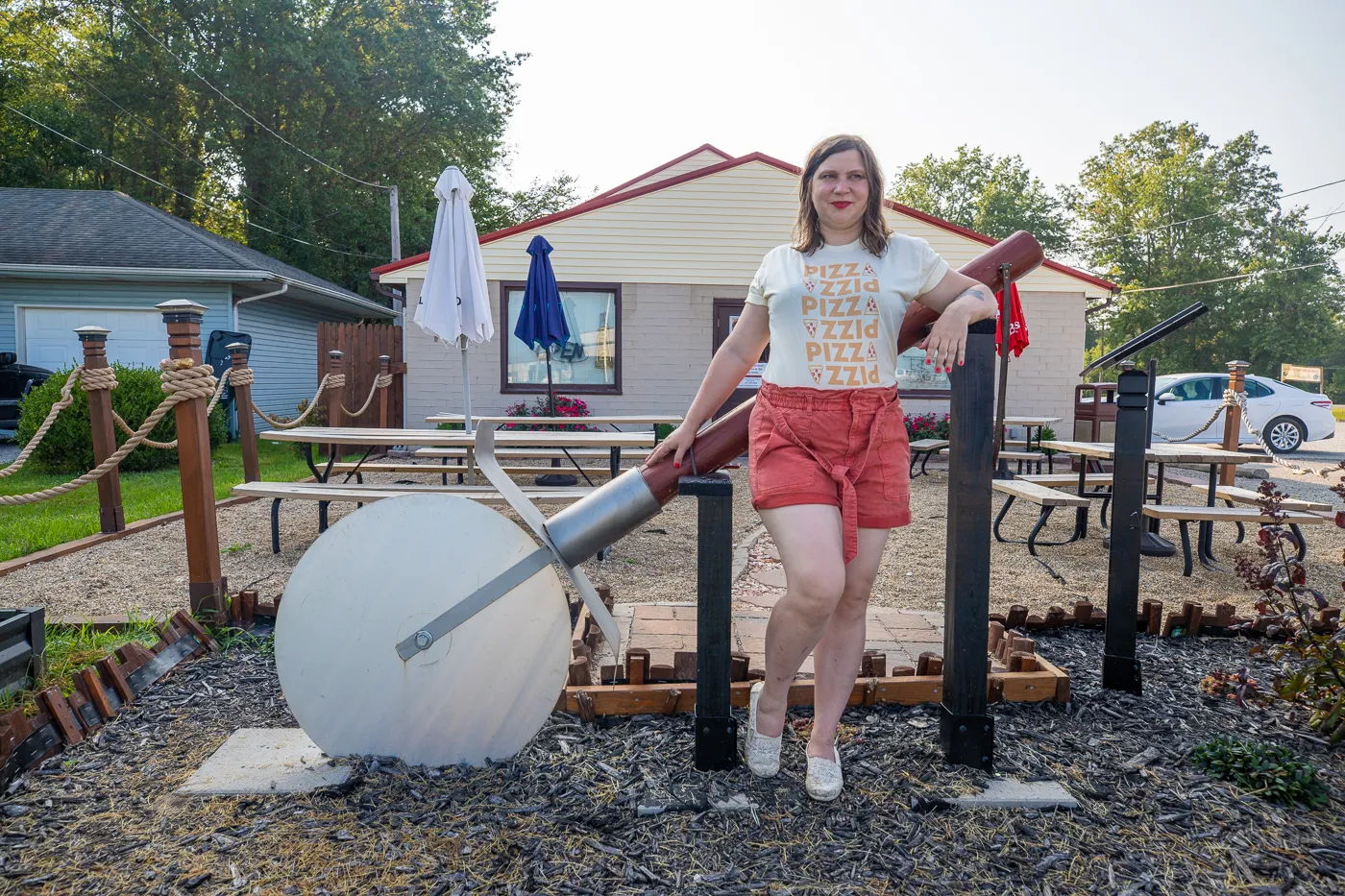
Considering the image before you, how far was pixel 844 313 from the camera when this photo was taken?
2.09 metres

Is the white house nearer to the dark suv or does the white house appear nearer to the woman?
the dark suv

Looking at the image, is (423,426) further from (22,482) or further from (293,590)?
(293,590)

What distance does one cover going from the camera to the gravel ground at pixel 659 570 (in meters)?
4.45

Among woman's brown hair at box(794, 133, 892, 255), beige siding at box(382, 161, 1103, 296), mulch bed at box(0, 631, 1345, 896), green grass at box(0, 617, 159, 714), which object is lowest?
mulch bed at box(0, 631, 1345, 896)

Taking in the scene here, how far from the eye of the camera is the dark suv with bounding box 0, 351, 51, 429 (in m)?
12.8

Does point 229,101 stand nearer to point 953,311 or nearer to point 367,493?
point 367,493

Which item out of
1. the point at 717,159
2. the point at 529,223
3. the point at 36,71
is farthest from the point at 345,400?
the point at 36,71

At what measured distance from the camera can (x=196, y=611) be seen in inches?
141

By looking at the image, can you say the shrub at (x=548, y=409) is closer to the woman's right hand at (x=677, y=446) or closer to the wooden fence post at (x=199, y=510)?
the wooden fence post at (x=199, y=510)

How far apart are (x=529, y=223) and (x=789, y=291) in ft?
37.6

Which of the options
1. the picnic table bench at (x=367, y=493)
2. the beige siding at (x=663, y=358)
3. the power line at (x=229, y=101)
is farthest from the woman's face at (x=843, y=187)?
the power line at (x=229, y=101)

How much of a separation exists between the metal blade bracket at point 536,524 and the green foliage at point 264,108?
2674 cm

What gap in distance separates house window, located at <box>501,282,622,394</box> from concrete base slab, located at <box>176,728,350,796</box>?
Answer: 34.6 feet

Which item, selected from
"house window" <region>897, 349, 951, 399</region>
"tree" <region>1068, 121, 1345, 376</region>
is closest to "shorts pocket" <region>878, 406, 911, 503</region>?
"house window" <region>897, 349, 951, 399</region>
